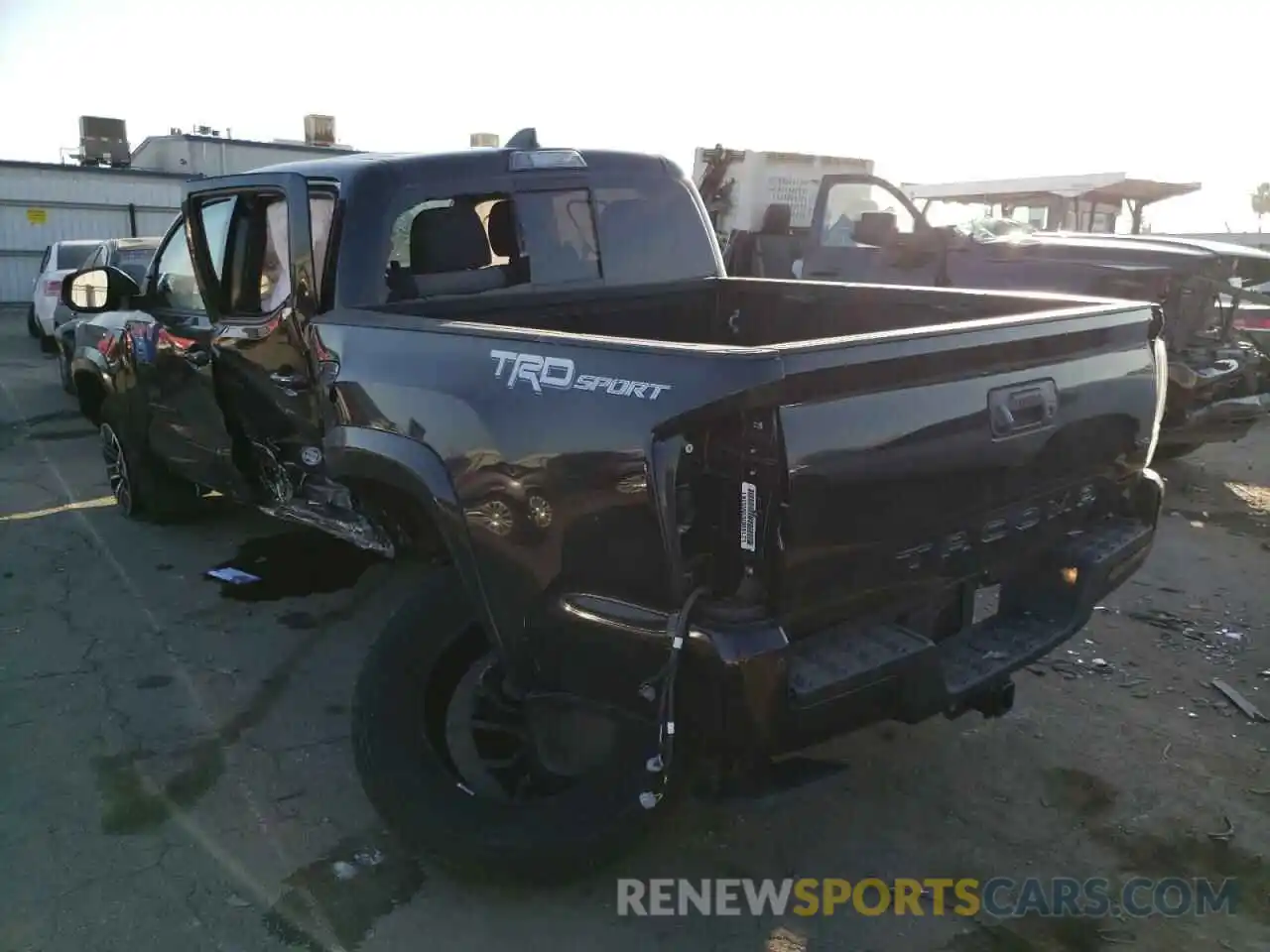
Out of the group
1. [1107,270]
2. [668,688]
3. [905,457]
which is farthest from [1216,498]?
[668,688]

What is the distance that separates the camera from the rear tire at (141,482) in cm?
603

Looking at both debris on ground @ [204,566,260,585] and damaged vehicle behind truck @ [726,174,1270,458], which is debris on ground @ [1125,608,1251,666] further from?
debris on ground @ [204,566,260,585]

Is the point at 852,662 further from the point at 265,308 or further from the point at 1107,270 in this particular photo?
the point at 1107,270

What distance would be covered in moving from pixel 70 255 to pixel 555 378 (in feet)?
48.0

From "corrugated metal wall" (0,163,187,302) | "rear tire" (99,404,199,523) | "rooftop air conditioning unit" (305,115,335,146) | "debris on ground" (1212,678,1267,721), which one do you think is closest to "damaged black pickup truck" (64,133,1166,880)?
"debris on ground" (1212,678,1267,721)

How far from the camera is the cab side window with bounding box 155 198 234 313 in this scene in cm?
470

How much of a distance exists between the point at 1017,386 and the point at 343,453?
2075 mm

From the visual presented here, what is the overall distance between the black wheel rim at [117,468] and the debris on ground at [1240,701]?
19.4 feet

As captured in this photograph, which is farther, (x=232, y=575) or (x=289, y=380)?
(x=232, y=575)

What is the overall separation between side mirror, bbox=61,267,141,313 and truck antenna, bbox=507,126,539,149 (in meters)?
2.58

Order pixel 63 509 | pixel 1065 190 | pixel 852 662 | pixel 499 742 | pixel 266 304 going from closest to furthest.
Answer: pixel 852 662, pixel 499 742, pixel 266 304, pixel 63 509, pixel 1065 190

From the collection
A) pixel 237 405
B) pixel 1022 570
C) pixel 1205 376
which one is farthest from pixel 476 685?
pixel 1205 376

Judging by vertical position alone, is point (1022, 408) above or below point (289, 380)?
above

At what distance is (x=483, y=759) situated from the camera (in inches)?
125
